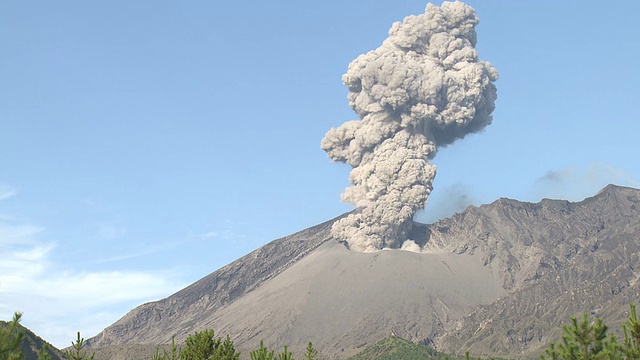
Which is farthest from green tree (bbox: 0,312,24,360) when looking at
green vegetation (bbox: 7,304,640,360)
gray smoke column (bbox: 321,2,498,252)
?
gray smoke column (bbox: 321,2,498,252)

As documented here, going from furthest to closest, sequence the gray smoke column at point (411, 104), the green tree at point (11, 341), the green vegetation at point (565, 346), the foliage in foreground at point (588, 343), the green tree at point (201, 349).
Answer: the gray smoke column at point (411, 104)
the green tree at point (201, 349)
the foliage in foreground at point (588, 343)
the green vegetation at point (565, 346)
the green tree at point (11, 341)

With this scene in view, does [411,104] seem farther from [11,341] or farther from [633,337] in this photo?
[11,341]

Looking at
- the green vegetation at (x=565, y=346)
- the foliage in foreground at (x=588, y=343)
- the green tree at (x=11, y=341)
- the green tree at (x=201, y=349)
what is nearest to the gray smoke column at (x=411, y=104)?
the green tree at (x=201, y=349)

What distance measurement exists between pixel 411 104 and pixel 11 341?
14142 cm

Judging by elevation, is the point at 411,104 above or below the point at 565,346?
above

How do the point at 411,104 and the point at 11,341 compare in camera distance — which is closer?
the point at 11,341

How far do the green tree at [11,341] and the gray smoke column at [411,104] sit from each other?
137458 millimetres

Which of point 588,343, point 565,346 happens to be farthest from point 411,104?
point 588,343

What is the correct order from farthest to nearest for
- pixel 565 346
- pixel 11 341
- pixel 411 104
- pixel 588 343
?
pixel 411 104 < pixel 565 346 < pixel 588 343 < pixel 11 341

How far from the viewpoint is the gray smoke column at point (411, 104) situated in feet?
521

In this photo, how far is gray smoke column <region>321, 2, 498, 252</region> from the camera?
6255 inches

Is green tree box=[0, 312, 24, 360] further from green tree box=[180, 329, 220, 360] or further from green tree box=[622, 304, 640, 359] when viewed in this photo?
green tree box=[622, 304, 640, 359]

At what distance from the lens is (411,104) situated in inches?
6339

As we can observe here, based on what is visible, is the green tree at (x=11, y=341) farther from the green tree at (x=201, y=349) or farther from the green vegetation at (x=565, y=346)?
the green tree at (x=201, y=349)
